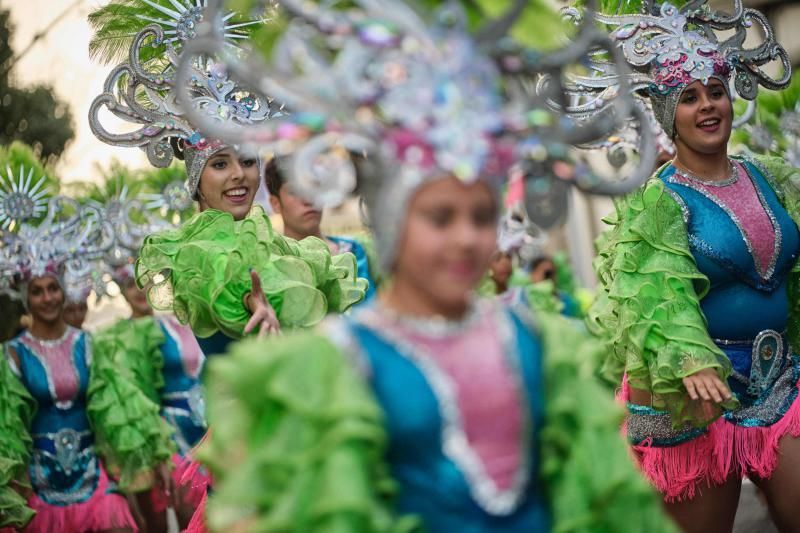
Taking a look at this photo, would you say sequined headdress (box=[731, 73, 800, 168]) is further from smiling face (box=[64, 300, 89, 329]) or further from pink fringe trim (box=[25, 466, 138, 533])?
pink fringe trim (box=[25, 466, 138, 533])

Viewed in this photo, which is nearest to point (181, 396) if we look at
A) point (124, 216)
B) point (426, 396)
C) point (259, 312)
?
point (124, 216)

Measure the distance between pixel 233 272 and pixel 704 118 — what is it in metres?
2.15

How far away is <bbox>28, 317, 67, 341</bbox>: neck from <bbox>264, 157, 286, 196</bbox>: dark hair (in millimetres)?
2119

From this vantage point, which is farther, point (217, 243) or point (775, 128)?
point (775, 128)

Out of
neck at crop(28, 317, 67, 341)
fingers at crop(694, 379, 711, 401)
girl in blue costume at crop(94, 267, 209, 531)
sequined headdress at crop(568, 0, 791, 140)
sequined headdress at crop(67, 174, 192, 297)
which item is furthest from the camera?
sequined headdress at crop(67, 174, 192, 297)

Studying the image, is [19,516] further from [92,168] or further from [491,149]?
[491,149]

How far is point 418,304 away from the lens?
3.20 metres

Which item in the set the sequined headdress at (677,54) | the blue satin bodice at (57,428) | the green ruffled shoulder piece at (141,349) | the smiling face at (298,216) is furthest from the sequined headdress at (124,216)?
the sequined headdress at (677,54)

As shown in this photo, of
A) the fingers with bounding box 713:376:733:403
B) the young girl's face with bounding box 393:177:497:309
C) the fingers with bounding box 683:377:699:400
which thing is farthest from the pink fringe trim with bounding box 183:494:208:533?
the young girl's face with bounding box 393:177:497:309

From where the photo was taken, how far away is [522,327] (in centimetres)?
333

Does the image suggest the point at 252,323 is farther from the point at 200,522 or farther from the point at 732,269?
the point at 732,269

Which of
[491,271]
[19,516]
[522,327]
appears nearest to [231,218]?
[522,327]

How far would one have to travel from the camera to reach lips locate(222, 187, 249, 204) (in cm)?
611

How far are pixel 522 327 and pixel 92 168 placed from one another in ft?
29.0
